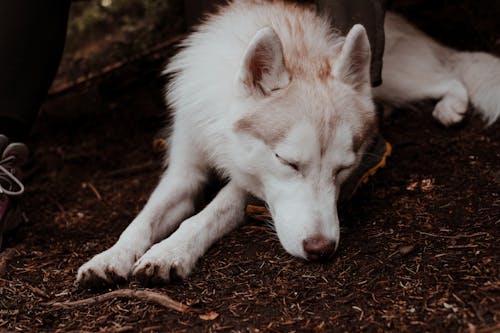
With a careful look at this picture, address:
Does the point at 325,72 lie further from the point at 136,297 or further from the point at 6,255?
the point at 6,255

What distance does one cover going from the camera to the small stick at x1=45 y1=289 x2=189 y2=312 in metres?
2.30

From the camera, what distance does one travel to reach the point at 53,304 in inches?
97.5

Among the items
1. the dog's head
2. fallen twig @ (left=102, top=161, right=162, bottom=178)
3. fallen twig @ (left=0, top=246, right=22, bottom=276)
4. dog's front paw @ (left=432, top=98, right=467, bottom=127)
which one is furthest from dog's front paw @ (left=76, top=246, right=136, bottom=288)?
dog's front paw @ (left=432, top=98, right=467, bottom=127)

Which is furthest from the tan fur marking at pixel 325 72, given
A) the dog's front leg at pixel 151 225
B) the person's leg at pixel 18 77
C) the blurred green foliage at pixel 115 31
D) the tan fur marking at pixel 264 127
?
the blurred green foliage at pixel 115 31

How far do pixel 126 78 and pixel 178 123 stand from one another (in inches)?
66.4

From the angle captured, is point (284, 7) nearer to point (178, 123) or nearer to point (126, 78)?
point (178, 123)

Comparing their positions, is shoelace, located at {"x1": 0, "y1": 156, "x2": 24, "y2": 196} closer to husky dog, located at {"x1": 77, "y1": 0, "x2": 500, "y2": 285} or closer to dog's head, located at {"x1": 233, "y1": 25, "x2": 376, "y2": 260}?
husky dog, located at {"x1": 77, "y1": 0, "x2": 500, "y2": 285}

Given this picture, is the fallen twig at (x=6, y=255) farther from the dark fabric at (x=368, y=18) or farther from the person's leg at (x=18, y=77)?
the dark fabric at (x=368, y=18)

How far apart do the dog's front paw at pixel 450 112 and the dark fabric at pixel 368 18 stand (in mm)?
874

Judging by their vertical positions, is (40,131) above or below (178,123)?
below

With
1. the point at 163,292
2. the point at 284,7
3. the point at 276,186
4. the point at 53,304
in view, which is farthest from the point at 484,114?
the point at 53,304

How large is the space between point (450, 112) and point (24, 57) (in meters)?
2.63

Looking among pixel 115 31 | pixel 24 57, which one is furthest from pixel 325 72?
pixel 115 31

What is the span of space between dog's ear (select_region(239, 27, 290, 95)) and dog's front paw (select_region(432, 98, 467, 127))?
1.58m
